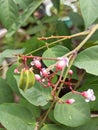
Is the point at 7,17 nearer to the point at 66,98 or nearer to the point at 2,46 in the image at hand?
the point at 66,98

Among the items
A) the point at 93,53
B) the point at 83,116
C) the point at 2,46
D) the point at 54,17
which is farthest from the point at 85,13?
the point at 2,46

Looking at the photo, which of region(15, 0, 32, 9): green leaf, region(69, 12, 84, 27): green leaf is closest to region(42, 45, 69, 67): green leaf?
region(15, 0, 32, 9): green leaf

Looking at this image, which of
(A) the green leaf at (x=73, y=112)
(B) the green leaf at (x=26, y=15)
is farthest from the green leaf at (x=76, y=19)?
(A) the green leaf at (x=73, y=112)

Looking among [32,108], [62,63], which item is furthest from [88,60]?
[32,108]

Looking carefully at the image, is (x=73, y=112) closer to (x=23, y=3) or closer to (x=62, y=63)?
(x=62, y=63)

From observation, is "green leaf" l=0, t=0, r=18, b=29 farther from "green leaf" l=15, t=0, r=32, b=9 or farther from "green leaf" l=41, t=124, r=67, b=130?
"green leaf" l=41, t=124, r=67, b=130
